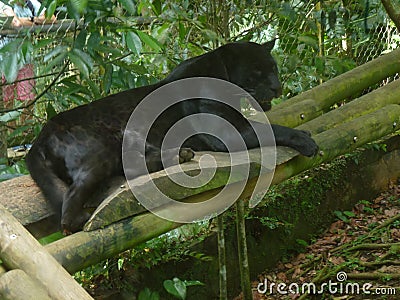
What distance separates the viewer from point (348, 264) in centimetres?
374

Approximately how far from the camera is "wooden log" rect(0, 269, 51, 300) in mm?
1245

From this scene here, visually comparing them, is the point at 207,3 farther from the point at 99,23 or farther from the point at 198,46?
the point at 99,23

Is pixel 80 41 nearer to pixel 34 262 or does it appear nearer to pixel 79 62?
pixel 79 62

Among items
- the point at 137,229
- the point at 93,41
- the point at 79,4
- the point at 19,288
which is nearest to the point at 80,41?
the point at 93,41

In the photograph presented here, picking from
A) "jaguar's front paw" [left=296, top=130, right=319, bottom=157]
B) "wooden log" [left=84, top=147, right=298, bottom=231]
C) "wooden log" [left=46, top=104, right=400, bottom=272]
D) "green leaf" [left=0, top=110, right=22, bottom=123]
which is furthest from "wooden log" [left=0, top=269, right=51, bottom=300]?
"green leaf" [left=0, top=110, right=22, bottom=123]

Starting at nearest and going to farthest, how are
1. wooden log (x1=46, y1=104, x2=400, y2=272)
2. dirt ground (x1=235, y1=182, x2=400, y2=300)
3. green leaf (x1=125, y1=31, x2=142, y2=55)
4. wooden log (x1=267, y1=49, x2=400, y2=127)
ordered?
1. wooden log (x1=46, y1=104, x2=400, y2=272)
2. green leaf (x1=125, y1=31, x2=142, y2=55)
3. wooden log (x1=267, y1=49, x2=400, y2=127)
4. dirt ground (x1=235, y1=182, x2=400, y2=300)

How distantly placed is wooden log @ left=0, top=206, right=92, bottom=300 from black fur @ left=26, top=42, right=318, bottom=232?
45 centimetres

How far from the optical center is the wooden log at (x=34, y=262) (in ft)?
4.16

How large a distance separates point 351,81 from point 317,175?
144cm

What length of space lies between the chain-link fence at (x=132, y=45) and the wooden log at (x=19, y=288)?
1094 millimetres

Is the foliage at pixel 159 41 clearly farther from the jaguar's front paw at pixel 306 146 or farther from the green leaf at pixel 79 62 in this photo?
the jaguar's front paw at pixel 306 146

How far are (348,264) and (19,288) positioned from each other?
2834 millimetres

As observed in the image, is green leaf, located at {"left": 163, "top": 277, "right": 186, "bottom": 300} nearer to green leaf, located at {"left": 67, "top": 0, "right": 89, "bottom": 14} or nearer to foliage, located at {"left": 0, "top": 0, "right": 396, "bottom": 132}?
foliage, located at {"left": 0, "top": 0, "right": 396, "bottom": 132}

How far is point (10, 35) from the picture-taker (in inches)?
99.8
